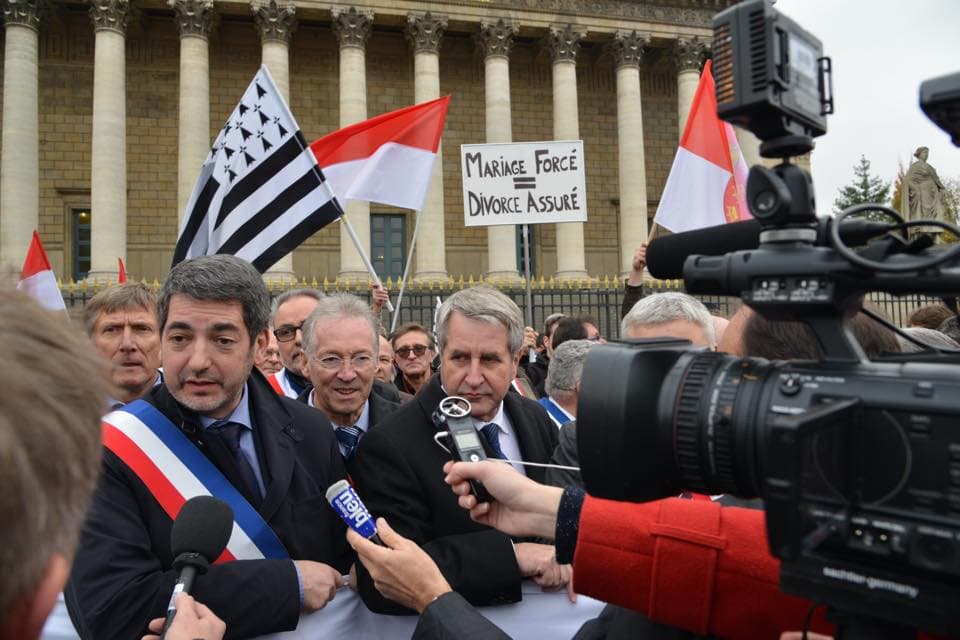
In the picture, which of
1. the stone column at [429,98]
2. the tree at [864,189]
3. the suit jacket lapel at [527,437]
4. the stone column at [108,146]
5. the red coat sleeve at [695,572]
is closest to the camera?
the red coat sleeve at [695,572]

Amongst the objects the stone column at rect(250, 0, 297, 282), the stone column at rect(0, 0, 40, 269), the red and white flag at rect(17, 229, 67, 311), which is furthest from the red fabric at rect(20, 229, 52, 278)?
the stone column at rect(0, 0, 40, 269)

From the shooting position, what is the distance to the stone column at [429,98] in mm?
21469

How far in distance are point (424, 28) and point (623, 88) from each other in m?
6.15

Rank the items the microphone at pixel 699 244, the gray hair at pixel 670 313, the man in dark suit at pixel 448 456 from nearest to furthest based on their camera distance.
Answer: the microphone at pixel 699 244 < the man in dark suit at pixel 448 456 < the gray hair at pixel 670 313

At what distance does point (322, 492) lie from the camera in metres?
2.97

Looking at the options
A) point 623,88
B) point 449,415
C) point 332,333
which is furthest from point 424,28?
point 449,415

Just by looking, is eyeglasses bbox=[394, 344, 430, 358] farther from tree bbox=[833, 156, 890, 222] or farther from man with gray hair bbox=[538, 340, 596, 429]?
tree bbox=[833, 156, 890, 222]

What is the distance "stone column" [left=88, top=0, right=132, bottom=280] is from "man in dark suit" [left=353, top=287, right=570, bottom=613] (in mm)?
18163

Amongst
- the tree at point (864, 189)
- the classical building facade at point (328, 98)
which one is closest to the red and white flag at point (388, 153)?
the classical building facade at point (328, 98)

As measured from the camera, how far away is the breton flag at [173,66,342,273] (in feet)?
23.9

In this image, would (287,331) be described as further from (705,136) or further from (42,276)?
(705,136)

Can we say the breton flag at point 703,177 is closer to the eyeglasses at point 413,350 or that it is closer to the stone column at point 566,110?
the eyeglasses at point 413,350

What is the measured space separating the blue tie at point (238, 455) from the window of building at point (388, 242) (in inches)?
789

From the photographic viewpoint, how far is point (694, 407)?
151 centimetres
